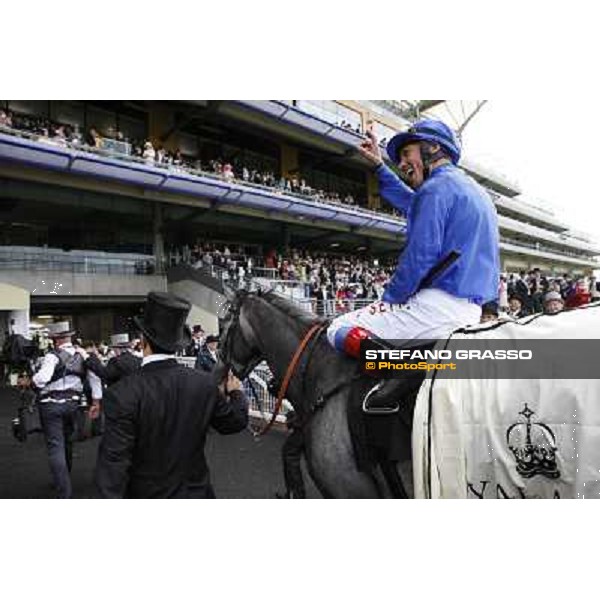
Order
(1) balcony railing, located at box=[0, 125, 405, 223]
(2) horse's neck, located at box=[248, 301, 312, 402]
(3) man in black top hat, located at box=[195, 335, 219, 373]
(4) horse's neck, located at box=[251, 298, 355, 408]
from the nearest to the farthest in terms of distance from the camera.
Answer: (4) horse's neck, located at box=[251, 298, 355, 408] < (2) horse's neck, located at box=[248, 301, 312, 402] < (3) man in black top hat, located at box=[195, 335, 219, 373] < (1) balcony railing, located at box=[0, 125, 405, 223]

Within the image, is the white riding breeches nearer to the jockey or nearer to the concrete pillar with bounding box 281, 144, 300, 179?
the jockey

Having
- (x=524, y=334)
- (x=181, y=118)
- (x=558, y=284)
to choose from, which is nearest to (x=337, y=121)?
(x=558, y=284)

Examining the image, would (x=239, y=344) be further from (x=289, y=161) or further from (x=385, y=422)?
(x=289, y=161)

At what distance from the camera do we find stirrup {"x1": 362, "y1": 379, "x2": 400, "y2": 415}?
6.92ft

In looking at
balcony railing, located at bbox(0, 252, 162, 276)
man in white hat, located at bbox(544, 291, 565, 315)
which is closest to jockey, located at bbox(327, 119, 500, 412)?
man in white hat, located at bbox(544, 291, 565, 315)

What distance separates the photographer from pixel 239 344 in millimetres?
2988

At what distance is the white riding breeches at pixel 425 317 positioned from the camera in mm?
2176

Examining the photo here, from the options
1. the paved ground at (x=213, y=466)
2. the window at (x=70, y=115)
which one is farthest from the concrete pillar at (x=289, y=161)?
the paved ground at (x=213, y=466)

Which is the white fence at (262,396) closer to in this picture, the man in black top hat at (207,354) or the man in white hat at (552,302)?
the man in black top hat at (207,354)

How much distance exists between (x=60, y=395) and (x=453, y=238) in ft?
12.7

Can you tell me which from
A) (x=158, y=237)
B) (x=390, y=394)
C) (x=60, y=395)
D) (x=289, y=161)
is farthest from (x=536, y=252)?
(x=390, y=394)

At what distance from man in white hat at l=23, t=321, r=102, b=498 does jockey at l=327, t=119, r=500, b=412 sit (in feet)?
10.4
